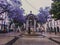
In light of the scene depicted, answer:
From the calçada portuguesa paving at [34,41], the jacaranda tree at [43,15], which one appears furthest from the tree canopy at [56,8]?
the jacaranda tree at [43,15]

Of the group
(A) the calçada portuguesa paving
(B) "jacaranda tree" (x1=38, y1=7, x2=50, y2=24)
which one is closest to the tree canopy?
(A) the calçada portuguesa paving

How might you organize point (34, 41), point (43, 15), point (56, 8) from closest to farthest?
point (34, 41) < point (56, 8) < point (43, 15)

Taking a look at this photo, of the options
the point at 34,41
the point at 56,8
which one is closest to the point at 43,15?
the point at 56,8

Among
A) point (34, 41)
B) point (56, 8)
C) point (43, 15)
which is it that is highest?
point (43, 15)

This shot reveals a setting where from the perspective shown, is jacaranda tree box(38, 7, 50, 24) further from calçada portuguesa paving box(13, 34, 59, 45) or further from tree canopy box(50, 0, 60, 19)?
calçada portuguesa paving box(13, 34, 59, 45)

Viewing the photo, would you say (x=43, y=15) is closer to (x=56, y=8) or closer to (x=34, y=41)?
(x=56, y=8)

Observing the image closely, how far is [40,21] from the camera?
132 m

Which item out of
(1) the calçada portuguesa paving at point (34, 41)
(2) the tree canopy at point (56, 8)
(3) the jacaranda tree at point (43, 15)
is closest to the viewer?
(1) the calçada portuguesa paving at point (34, 41)

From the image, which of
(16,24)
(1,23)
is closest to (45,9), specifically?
(16,24)

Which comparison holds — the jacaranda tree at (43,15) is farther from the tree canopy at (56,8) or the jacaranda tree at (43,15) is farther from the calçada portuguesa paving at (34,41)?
the calçada portuguesa paving at (34,41)

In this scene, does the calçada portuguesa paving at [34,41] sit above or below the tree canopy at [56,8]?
below

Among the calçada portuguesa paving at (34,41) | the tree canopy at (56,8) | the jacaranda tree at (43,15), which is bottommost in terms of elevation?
the calçada portuguesa paving at (34,41)

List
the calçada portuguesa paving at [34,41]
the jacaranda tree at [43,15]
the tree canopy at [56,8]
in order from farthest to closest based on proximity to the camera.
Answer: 1. the jacaranda tree at [43,15]
2. the tree canopy at [56,8]
3. the calçada portuguesa paving at [34,41]

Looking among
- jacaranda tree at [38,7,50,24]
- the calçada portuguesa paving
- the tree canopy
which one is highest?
jacaranda tree at [38,7,50,24]
